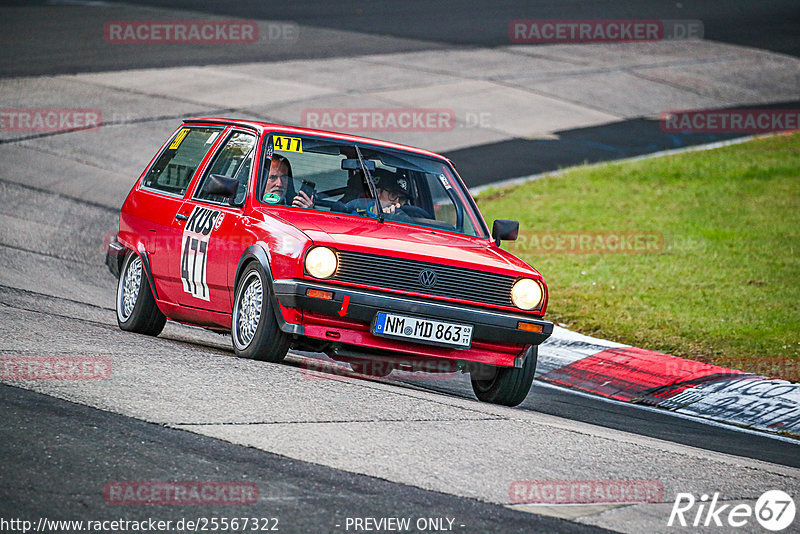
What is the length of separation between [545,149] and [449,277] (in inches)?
549

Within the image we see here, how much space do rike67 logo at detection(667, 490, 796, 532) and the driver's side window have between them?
3.94 m

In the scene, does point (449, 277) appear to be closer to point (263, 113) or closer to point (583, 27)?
point (263, 113)

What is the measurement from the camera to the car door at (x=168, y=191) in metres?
8.57

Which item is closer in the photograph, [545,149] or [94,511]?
[94,511]

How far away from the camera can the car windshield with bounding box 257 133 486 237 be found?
8031 mm

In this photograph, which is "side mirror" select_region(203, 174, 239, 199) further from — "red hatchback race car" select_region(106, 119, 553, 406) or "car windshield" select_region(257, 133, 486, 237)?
"car windshield" select_region(257, 133, 486, 237)

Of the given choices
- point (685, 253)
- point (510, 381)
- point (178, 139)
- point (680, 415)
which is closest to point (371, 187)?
point (510, 381)

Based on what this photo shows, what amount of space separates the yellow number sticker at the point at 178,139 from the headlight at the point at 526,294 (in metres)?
3.26

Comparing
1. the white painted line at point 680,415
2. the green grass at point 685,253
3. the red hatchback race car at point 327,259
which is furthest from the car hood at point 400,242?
the green grass at point 685,253

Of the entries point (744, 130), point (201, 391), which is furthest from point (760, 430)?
point (744, 130)

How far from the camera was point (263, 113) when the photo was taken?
69.6 ft

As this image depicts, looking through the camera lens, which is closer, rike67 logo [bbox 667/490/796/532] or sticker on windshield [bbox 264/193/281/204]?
rike67 logo [bbox 667/490/796/532]

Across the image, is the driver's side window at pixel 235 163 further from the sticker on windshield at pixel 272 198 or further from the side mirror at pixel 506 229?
the side mirror at pixel 506 229

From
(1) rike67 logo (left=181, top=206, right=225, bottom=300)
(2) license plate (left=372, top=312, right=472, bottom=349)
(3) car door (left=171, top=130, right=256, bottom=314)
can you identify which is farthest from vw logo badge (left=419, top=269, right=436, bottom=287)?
(1) rike67 logo (left=181, top=206, right=225, bottom=300)
